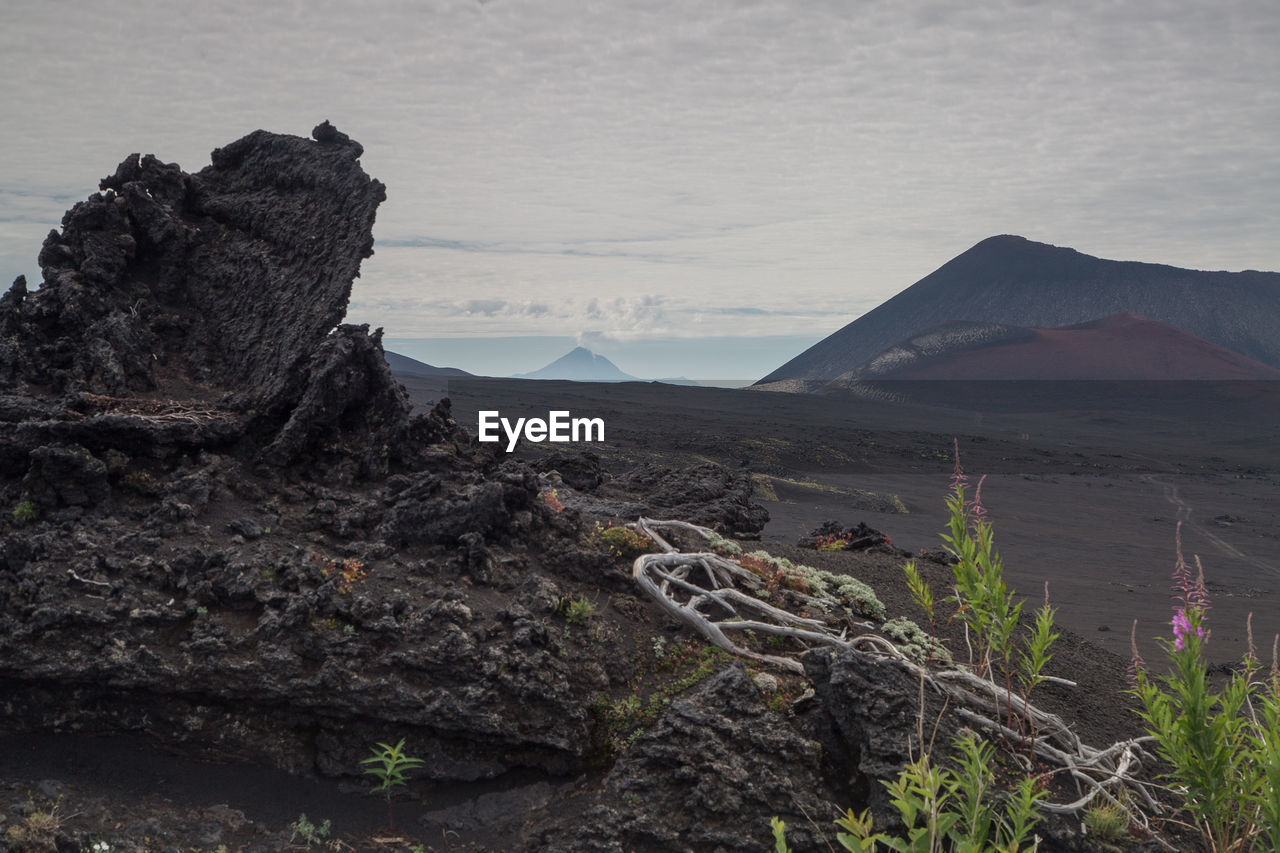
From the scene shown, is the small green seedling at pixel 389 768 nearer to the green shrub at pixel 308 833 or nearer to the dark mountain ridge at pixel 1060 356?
the green shrub at pixel 308 833

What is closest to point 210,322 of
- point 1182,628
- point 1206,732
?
point 1182,628

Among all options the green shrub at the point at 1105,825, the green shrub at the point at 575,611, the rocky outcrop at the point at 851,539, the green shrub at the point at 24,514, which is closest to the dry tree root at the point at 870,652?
the green shrub at the point at 1105,825

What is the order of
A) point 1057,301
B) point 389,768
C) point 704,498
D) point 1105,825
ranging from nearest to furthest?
point 389,768 < point 1105,825 < point 704,498 < point 1057,301

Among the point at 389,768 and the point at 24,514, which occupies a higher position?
the point at 24,514

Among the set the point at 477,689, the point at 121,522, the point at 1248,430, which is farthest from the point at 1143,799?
the point at 1248,430

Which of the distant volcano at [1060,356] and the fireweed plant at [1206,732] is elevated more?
the distant volcano at [1060,356]

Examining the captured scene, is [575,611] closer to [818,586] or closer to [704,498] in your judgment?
[818,586]

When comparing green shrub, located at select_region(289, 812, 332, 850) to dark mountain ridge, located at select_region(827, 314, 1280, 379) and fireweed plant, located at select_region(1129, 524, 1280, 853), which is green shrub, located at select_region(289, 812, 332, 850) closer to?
fireweed plant, located at select_region(1129, 524, 1280, 853)

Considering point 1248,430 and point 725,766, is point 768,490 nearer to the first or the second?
point 725,766
